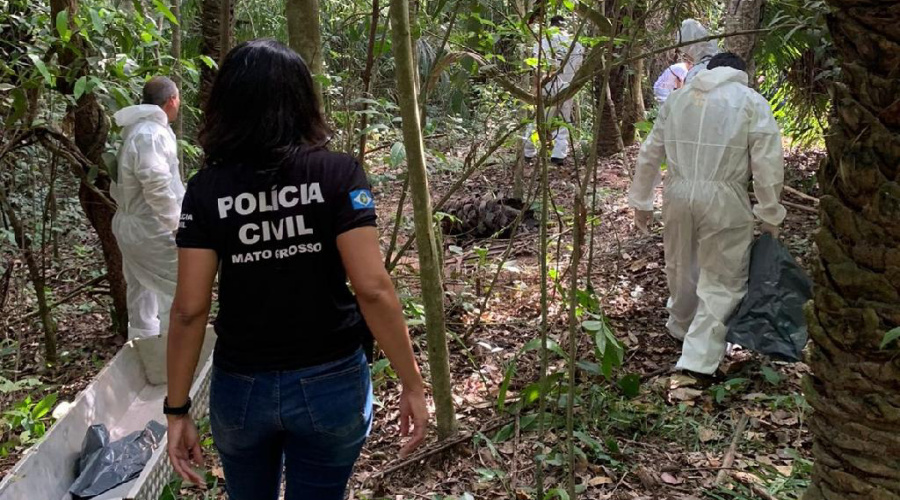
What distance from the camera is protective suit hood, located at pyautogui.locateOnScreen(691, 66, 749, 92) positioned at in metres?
4.15

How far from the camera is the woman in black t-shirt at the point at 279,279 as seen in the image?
70.2 inches

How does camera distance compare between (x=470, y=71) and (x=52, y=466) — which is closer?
(x=52, y=466)

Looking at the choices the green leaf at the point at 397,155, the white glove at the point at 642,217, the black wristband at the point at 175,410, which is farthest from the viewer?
the white glove at the point at 642,217

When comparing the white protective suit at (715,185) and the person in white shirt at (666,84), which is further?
the person in white shirt at (666,84)

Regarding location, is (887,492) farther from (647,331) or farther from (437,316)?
(647,331)

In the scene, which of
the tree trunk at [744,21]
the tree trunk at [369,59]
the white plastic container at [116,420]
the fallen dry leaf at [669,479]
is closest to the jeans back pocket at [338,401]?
the white plastic container at [116,420]

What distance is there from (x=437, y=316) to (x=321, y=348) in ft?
3.65

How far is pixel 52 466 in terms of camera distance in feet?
11.1

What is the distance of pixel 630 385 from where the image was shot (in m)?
3.66

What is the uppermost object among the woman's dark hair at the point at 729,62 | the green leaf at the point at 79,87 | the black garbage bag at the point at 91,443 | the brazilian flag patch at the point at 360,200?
the brazilian flag patch at the point at 360,200

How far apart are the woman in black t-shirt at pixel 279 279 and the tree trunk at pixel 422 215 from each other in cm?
81

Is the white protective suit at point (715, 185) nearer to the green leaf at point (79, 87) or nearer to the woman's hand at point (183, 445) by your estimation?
the woman's hand at point (183, 445)

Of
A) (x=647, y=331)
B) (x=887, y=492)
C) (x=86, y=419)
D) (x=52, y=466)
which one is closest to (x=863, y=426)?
(x=887, y=492)

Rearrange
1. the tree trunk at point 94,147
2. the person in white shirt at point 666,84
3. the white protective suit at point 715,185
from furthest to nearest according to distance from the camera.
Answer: the person in white shirt at point 666,84
the tree trunk at point 94,147
the white protective suit at point 715,185
